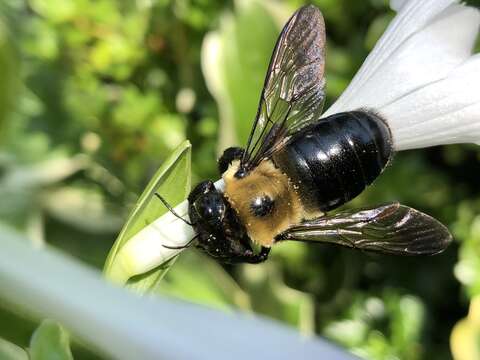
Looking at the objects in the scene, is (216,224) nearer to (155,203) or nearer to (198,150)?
(155,203)

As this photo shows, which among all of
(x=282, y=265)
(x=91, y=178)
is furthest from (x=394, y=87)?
(x=91, y=178)

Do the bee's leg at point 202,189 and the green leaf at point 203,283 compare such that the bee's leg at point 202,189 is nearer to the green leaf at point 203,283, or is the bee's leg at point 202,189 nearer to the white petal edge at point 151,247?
the white petal edge at point 151,247

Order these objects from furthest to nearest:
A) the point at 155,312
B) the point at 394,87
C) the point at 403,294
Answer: the point at 403,294
the point at 394,87
the point at 155,312

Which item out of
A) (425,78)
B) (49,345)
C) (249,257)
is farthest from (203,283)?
(49,345)

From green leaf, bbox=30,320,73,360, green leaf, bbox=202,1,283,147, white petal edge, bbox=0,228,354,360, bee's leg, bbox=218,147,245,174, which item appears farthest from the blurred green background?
white petal edge, bbox=0,228,354,360

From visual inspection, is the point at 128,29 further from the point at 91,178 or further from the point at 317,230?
the point at 317,230

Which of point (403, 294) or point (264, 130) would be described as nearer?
point (264, 130)
